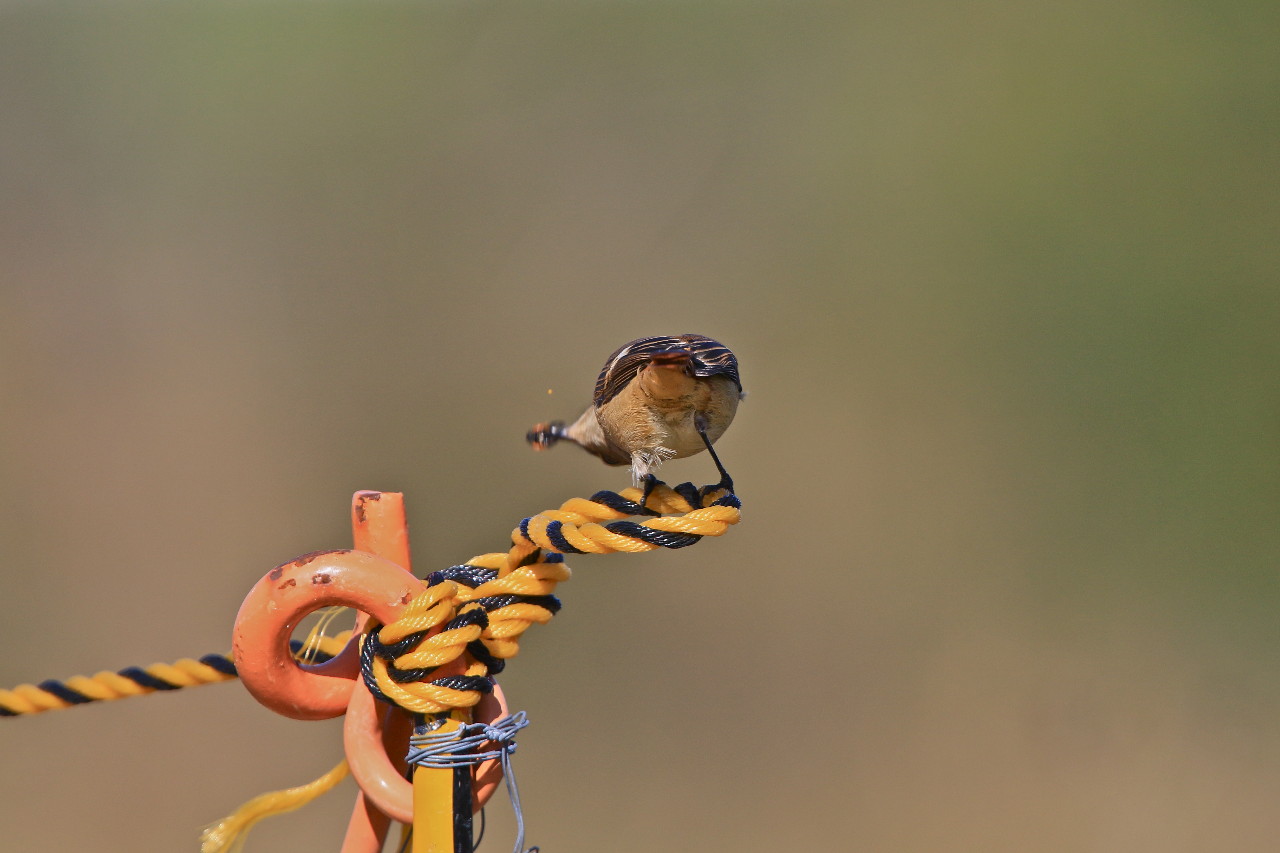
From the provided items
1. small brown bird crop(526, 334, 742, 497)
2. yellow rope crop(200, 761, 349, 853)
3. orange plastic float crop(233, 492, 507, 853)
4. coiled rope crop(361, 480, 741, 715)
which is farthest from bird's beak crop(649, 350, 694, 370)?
yellow rope crop(200, 761, 349, 853)

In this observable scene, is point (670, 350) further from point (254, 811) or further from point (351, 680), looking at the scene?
point (254, 811)

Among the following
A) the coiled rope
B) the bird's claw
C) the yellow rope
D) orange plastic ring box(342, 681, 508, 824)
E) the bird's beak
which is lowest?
the yellow rope

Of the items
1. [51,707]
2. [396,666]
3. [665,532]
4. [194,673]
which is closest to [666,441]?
[665,532]

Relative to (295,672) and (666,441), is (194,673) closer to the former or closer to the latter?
(295,672)

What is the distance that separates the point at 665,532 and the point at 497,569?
0.13 meters

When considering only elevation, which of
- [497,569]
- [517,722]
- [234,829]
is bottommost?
[234,829]

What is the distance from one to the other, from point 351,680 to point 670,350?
1.13 ft

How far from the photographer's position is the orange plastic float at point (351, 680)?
0.65 m

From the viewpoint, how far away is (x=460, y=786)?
637mm

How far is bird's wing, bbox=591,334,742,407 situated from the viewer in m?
0.77

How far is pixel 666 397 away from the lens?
78 centimetres

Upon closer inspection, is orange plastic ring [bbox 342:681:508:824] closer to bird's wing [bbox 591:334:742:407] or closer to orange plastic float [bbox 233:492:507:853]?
orange plastic float [bbox 233:492:507:853]

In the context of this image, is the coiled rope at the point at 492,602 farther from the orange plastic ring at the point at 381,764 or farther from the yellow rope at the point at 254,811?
the yellow rope at the point at 254,811

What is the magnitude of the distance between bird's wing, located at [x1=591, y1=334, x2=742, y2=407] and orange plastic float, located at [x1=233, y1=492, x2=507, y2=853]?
245mm
